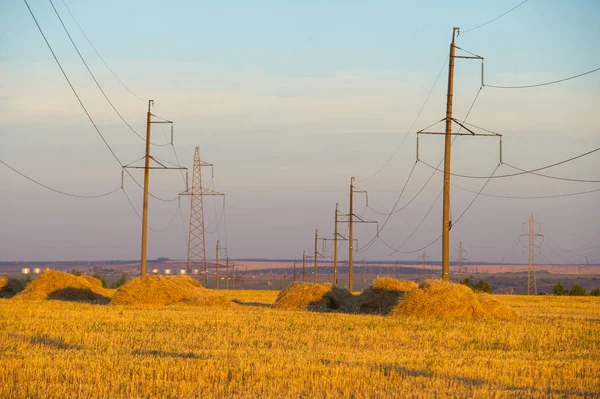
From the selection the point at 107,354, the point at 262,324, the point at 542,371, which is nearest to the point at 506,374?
the point at 542,371

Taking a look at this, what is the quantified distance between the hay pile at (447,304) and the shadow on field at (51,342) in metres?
14.0

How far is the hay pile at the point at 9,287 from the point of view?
152 feet

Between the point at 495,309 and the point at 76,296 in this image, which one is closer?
the point at 495,309

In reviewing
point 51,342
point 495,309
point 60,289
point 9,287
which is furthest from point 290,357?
point 9,287

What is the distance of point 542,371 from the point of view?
51.8 ft

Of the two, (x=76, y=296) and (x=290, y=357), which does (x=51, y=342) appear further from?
(x=76, y=296)

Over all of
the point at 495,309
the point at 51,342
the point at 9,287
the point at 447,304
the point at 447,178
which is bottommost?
the point at 51,342

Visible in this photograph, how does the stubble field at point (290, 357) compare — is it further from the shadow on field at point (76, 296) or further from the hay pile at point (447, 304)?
the shadow on field at point (76, 296)

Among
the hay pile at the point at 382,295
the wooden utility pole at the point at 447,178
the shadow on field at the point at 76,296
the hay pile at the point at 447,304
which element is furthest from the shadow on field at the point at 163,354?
the shadow on field at the point at 76,296

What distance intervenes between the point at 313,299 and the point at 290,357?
1844cm

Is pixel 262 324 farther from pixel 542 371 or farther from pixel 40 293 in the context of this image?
pixel 40 293

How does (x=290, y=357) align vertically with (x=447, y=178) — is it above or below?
below

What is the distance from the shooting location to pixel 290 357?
675 inches

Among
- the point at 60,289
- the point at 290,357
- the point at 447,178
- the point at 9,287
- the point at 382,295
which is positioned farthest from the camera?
the point at 9,287
